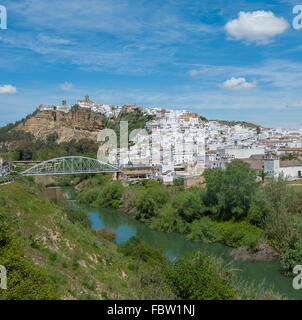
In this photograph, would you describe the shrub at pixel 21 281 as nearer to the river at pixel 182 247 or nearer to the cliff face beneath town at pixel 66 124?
the river at pixel 182 247

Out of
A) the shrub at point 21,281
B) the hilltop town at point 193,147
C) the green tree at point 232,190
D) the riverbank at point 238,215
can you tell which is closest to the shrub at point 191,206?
the riverbank at point 238,215

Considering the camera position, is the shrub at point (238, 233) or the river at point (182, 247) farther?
the shrub at point (238, 233)

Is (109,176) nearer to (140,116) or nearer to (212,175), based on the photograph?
(212,175)

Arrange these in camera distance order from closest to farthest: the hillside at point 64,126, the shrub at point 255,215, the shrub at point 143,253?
the shrub at point 143,253, the shrub at point 255,215, the hillside at point 64,126

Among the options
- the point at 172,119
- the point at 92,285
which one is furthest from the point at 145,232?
the point at 172,119

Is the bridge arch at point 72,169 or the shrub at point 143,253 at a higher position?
the bridge arch at point 72,169

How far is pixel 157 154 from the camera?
37.9m

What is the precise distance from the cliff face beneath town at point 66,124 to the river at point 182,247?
42323 millimetres

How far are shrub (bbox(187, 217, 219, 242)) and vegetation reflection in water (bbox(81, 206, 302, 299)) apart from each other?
11.2 inches

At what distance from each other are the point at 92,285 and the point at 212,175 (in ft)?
33.4

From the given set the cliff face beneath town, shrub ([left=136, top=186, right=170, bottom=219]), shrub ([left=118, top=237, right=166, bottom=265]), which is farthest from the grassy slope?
the cliff face beneath town

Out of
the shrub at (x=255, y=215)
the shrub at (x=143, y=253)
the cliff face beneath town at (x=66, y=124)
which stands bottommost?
the shrub at (x=143, y=253)

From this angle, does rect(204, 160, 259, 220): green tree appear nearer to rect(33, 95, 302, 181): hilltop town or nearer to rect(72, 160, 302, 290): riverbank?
rect(72, 160, 302, 290): riverbank

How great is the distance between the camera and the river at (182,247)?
10.5m
